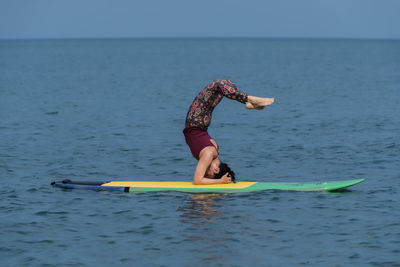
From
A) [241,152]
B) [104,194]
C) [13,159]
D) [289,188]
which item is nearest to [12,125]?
[13,159]

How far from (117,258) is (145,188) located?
166 inches

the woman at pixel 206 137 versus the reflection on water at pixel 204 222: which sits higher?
the woman at pixel 206 137

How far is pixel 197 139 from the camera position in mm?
15086

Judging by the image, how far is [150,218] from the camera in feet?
43.4

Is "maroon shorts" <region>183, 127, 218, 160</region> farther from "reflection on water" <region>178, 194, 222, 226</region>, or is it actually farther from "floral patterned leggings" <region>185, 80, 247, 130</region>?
"reflection on water" <region>178, 194, 222, 226</region>

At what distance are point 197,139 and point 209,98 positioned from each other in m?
0.94

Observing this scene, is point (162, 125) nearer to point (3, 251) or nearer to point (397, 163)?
point (397, 163)

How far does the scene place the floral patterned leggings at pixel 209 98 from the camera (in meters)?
14.4

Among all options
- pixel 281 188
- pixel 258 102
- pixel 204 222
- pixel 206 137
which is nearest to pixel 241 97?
pixel 258 102

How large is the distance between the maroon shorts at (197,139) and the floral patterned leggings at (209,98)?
0.11 meters

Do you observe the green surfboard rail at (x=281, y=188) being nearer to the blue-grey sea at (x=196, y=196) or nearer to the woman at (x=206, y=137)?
the blue-grey sea at (x=196, y=196)

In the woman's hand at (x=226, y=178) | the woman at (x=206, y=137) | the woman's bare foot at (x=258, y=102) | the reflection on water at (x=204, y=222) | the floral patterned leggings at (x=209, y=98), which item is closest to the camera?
the reflection on water at (x=204, y=222)

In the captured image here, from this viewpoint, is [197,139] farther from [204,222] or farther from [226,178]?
[204,222]

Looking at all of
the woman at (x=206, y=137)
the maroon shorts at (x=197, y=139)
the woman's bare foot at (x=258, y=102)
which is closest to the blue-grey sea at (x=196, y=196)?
the woman at (x=206, y=137)
